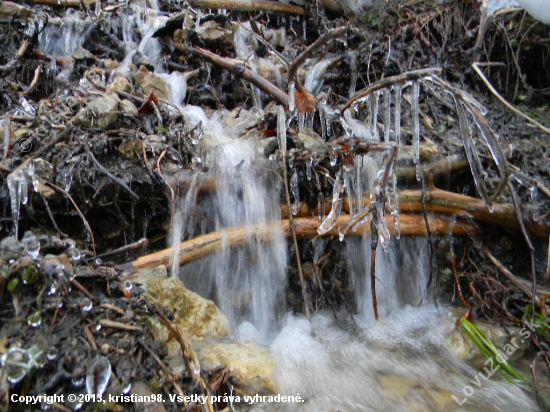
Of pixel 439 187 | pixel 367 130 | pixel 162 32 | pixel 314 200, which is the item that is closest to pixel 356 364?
pixel 314 200

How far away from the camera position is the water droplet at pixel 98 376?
4.04ft

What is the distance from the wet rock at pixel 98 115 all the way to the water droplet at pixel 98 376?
1852mm

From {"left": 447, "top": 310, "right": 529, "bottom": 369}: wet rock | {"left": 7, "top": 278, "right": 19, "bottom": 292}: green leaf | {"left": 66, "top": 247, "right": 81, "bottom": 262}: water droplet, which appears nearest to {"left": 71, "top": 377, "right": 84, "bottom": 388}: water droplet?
{"left": 7, "top": 278, "right": 19, "bottom": 292}: green leaf

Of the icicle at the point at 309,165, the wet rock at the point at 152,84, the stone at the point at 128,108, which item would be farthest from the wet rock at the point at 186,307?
the wet rock at the point at 152,84

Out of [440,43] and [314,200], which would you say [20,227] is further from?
[440,43]

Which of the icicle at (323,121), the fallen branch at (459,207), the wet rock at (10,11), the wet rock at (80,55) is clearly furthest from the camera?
the wet rock at (80,55)

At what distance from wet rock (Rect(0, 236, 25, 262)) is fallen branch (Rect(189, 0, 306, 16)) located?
191 inches

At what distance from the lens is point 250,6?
5559 mm

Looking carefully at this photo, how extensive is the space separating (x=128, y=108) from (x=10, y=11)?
7.44 ft

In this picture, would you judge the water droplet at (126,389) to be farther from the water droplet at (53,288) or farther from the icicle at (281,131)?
the icicle at (281,131)

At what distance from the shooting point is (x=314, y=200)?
270 cm

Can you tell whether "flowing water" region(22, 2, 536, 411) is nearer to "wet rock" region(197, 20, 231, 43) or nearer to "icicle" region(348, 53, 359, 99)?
"icicle" region(348, 53, 359, 99)

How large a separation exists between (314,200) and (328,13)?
170 inches

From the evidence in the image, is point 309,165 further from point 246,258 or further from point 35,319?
point 35,319
